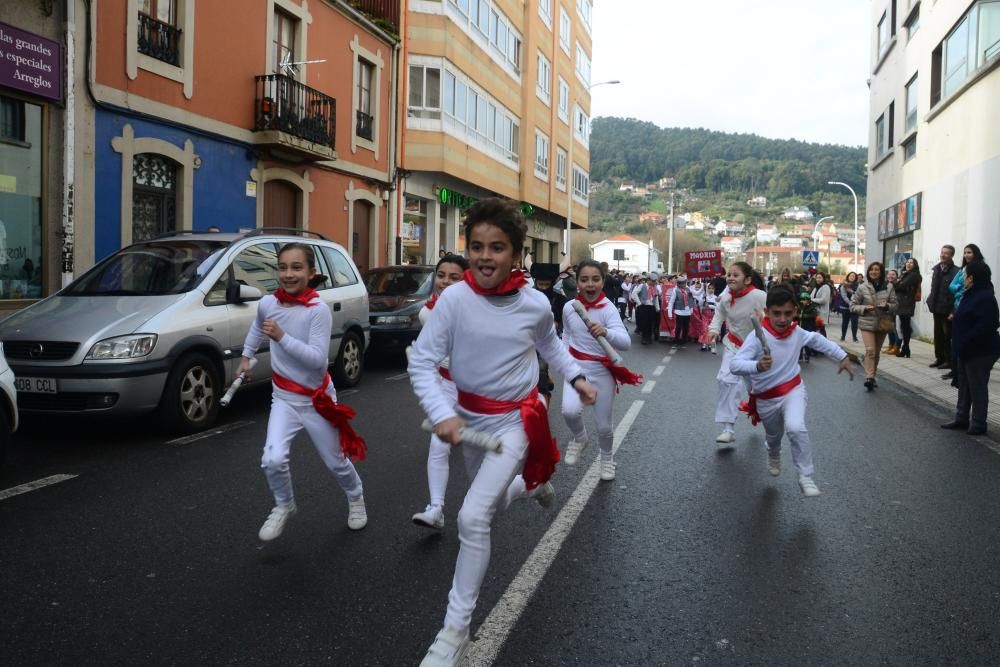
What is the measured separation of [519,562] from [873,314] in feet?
33.2

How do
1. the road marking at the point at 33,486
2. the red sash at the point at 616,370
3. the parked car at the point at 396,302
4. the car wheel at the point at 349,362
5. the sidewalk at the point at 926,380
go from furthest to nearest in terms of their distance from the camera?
the parked car at the point at 396,302 → the car wheel at the point at 349,362 → the sidewalk at the point at 926,380 → the red sash at the point at 616,370 → the road marking at the point at 33,486

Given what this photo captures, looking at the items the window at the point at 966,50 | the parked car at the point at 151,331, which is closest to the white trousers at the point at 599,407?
the parked car at the point at 151,331

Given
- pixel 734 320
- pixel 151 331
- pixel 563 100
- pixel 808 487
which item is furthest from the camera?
pixel 563 100

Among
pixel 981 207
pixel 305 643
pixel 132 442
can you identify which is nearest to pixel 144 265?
pixel 132 442

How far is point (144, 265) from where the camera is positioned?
8734 millimetres

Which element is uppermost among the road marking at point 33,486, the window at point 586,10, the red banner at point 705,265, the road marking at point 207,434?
the window at point 586,10

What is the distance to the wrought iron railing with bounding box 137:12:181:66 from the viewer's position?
565 inches

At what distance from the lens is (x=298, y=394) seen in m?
4.86

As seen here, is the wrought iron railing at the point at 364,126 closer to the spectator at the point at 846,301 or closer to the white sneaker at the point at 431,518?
the spectator at the point at 846,301

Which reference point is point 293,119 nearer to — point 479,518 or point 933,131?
point 933,131

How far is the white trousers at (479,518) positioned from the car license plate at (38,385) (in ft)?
16.7

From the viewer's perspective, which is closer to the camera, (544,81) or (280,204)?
(280,204)

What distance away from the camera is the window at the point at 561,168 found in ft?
128

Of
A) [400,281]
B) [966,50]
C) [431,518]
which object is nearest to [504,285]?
[431,518]
